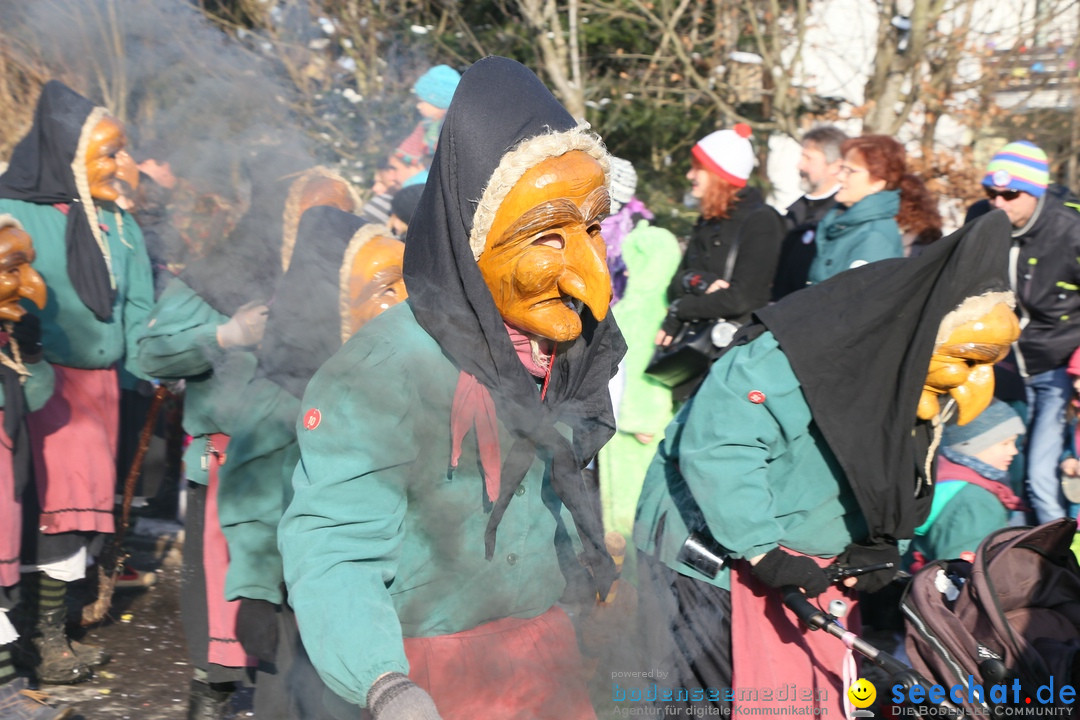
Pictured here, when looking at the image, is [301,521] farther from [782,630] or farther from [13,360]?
[13,360]

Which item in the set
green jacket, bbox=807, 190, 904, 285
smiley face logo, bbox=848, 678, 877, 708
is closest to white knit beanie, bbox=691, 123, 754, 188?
green jacket, bbox=807, 190, 904, 285

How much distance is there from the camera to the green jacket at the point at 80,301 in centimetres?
502

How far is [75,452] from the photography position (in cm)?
523

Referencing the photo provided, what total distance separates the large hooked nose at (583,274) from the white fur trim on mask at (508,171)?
0.15 m

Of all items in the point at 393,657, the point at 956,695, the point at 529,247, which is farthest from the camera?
the point at 956,695

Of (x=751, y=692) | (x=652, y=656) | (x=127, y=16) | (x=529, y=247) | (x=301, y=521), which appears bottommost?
(x=751, y=692)

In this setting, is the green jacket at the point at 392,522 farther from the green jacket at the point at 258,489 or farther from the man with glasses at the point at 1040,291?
the man with glasses at the point at 1040,291

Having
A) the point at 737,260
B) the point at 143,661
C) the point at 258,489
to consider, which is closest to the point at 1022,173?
the point at 737,260

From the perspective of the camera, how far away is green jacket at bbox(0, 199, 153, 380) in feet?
16.5

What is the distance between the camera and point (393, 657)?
6.03 ft

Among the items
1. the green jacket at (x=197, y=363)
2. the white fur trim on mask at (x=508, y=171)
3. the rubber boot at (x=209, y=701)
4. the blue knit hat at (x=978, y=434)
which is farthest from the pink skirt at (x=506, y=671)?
the blue knit hat at (x=978, y=434)

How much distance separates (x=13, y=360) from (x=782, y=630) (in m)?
3.17

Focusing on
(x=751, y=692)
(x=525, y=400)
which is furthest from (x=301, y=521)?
(x=751, y=692)

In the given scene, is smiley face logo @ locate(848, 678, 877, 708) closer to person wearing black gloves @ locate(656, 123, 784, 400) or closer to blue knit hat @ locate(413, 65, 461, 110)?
blue knit hat @ locate(413, 65, 461, 110)
